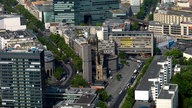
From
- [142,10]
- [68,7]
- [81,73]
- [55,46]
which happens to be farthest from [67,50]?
[142,10]

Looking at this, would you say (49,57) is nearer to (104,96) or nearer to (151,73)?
(104,96)

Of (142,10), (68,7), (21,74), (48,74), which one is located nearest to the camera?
(21,74)

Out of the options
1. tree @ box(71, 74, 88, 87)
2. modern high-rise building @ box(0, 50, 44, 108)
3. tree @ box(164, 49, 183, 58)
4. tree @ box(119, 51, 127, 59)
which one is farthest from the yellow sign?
modern high-rise building @ box(0, 50, 44, 108)

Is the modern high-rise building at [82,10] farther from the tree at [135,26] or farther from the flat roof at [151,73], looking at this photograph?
the flat roof at [151,73]

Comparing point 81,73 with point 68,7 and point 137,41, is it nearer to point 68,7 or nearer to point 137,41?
point 137,41

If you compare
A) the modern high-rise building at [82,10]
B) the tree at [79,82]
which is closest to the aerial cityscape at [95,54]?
the modern high-rise building at [82,10]

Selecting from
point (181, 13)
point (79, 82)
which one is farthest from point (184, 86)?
point (181, 13)
